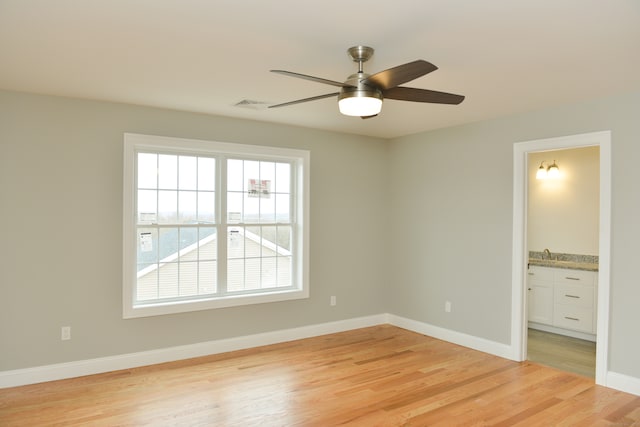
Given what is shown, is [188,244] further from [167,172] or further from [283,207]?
[283,207]

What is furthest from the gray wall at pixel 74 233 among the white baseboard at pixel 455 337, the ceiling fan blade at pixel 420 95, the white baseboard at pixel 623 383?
the white baseboard at pixel 623 383

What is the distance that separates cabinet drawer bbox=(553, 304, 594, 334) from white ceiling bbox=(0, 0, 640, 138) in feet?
8.70

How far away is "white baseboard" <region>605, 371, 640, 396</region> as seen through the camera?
11.6ft

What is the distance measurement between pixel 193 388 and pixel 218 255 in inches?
57.0

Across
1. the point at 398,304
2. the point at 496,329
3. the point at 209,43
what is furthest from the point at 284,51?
the point at 398,304

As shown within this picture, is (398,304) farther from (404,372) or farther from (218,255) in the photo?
(218,255)

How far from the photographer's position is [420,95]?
102 inches

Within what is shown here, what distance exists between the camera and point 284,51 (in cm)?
274

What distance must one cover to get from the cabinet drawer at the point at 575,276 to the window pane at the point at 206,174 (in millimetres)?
4312

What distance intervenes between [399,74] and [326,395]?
2608 millimetres

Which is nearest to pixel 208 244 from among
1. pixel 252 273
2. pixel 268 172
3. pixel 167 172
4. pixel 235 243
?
pixel 235 243

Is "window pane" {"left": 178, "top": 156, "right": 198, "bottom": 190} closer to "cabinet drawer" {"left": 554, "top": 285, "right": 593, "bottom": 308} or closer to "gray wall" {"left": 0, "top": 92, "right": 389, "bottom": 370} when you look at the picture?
"gray wall" {"left": 0, "top": 92, "right": 389, "bottom": 370}

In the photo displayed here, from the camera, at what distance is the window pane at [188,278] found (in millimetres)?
4434

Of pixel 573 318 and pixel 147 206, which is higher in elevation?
pixel 147 206
